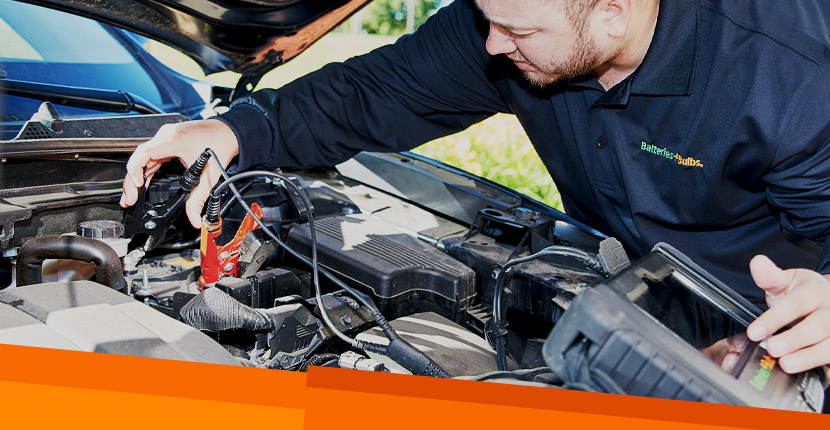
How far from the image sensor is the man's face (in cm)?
135

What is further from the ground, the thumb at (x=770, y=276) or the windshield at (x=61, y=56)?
the windshield at (x=61, y=56)

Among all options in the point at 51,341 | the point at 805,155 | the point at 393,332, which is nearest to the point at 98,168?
the point at 51,341

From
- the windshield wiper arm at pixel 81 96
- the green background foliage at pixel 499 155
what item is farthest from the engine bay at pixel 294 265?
the green background foliage at pixel 499 155

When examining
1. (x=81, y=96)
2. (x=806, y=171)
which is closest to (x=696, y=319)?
(x=806, y=171)

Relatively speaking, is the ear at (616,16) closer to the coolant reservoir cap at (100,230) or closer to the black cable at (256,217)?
the black cable at (256,217)

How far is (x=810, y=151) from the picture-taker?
54.5 inches

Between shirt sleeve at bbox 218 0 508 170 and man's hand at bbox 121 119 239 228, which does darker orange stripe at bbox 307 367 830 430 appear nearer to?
man's hand at bbox 121 119 239 228

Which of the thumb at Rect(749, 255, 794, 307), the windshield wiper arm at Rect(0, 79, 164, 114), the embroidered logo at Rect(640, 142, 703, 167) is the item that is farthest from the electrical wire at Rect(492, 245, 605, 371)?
the windshield wiper arm at Rect(0, 79, 164, 114)

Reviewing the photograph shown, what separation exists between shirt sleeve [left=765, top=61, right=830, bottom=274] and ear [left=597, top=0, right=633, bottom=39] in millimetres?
366

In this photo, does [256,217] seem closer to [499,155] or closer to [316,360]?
[316,360]

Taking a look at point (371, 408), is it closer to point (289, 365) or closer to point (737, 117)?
point (289, 365)

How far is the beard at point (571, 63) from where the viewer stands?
4.75ft

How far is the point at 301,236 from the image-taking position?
160cm

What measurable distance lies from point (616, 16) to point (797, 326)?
0.74m
